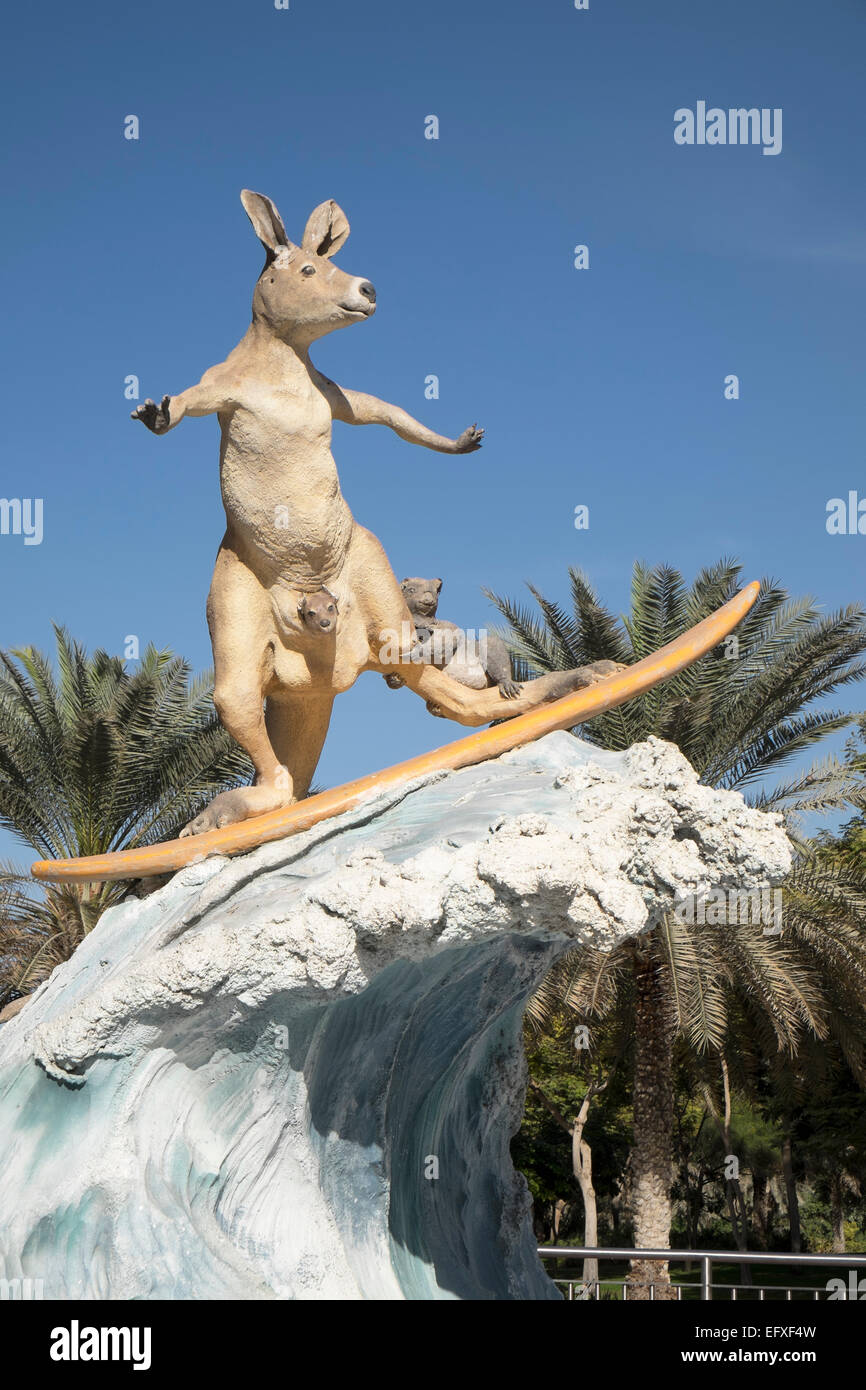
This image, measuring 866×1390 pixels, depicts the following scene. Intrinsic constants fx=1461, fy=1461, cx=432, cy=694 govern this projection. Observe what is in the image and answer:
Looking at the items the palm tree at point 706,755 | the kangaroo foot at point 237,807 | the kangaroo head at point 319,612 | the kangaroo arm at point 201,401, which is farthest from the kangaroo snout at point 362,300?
the palm tree at point 706,755

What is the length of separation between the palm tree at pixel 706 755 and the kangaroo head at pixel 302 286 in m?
7.51

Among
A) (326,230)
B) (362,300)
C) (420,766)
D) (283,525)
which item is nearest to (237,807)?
(420,766)

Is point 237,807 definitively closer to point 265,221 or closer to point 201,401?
point 201,401

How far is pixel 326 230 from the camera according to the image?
731cm

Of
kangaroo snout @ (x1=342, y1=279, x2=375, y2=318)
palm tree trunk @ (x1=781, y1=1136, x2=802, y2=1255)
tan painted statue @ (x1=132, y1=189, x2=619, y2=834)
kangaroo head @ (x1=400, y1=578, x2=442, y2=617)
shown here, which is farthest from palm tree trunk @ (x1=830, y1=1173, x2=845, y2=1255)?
kangaroo snout @ (x1=342, y1=279, x2=375, y2=318)

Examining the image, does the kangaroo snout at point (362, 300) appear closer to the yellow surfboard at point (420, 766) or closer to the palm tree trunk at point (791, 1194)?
the yellow surfboard at point (420, 766)

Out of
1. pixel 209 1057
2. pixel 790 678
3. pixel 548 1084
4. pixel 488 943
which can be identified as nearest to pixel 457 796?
pixel 488 943

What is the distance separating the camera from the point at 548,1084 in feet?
88.8

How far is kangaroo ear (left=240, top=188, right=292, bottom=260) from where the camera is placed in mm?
7105

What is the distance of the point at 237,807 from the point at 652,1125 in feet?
33.1

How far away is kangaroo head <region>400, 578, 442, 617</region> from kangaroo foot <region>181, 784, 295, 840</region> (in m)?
1.35

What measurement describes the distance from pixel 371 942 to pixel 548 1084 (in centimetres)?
2269

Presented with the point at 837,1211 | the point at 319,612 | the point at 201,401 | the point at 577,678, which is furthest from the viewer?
the point at 837,1211
